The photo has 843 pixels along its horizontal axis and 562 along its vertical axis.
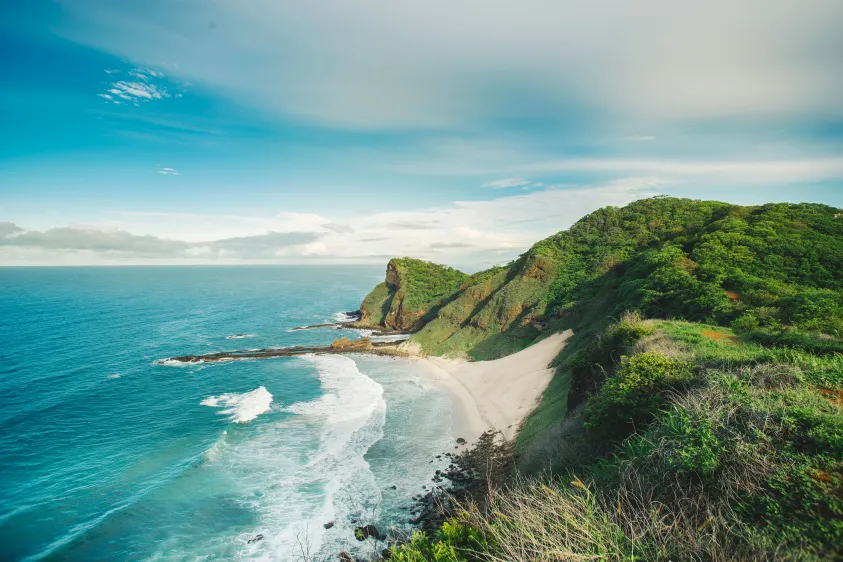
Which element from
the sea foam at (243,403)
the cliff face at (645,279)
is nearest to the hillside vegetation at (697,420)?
the cliff face at (645,279)

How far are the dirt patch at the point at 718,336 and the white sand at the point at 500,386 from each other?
40.0 feet

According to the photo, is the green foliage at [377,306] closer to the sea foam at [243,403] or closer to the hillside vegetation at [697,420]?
the sea foam at [243,403]

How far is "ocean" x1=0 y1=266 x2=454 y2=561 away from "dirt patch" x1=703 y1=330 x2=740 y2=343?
15.4 meters

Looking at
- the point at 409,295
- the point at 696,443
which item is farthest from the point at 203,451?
the point at 409,295

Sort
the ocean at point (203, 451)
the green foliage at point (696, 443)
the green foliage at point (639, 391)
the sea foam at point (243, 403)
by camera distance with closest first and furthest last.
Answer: the green foliage at point (696, 443) → the green foliage at point (639, 391) → the ocean at point (203, 451) → the sea foam at point (243, 403)

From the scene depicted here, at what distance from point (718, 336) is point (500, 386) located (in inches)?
709

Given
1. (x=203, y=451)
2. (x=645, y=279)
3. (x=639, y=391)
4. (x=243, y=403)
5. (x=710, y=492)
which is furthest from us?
(x=243, y=403)

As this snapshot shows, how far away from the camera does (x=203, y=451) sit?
75.1 ft

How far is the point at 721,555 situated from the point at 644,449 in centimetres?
362

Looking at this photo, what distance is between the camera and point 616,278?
120ft

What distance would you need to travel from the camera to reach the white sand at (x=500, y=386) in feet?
84.2

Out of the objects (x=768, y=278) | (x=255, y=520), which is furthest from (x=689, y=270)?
(x=255, y=520)

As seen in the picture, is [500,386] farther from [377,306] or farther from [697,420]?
[377,306]

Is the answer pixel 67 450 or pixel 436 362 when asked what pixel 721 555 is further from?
pixel 436 362
